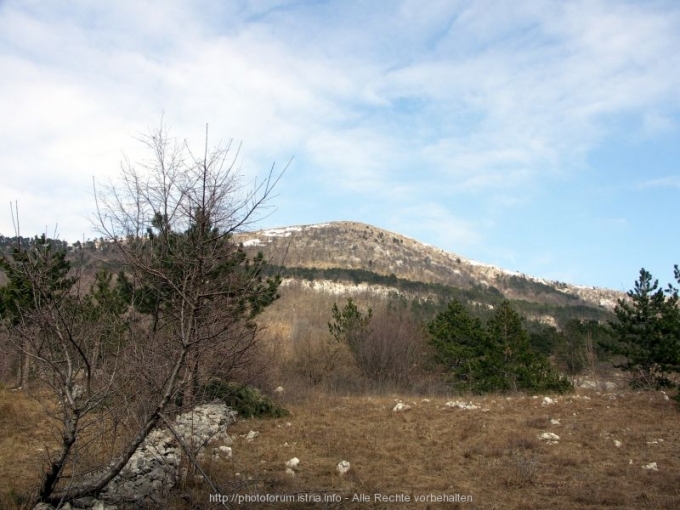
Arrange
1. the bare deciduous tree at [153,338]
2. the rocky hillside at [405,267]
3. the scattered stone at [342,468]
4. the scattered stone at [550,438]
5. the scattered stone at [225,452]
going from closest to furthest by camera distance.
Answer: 1. the bare deciduous tree at [153,338]
2. the scattered stone at [342,468]
3. the scattered stone at [225,452]
4. the scattered stone at [550,438]
5. the rocky hillside at [405,267]

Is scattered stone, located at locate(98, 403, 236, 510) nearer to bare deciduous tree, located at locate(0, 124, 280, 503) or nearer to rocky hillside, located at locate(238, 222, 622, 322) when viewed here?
bare deciduous tree, located at locate(0, 124, 280, 503)

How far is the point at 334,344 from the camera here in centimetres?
3012

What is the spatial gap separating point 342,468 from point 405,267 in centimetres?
12643

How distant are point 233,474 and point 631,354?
17.6 metres

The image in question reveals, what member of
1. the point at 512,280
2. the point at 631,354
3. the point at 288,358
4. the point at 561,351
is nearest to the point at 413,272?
the point at 512,280

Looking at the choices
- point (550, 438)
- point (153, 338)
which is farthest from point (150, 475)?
point (550, 438)

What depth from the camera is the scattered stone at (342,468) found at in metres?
8.15

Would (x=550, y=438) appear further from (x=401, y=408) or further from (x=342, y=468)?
(x=401, y=408)

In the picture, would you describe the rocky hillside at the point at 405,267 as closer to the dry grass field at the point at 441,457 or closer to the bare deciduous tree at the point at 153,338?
the dry grass field at the point at 441,457

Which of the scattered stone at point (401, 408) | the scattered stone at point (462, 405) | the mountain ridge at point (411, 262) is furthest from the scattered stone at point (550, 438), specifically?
the mountain ridge at point (411, 262)

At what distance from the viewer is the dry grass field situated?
6785 mm

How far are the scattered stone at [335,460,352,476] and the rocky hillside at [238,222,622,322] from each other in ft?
283

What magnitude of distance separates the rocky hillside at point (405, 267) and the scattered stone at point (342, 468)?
8638cm

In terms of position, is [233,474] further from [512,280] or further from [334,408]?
[512,280]
